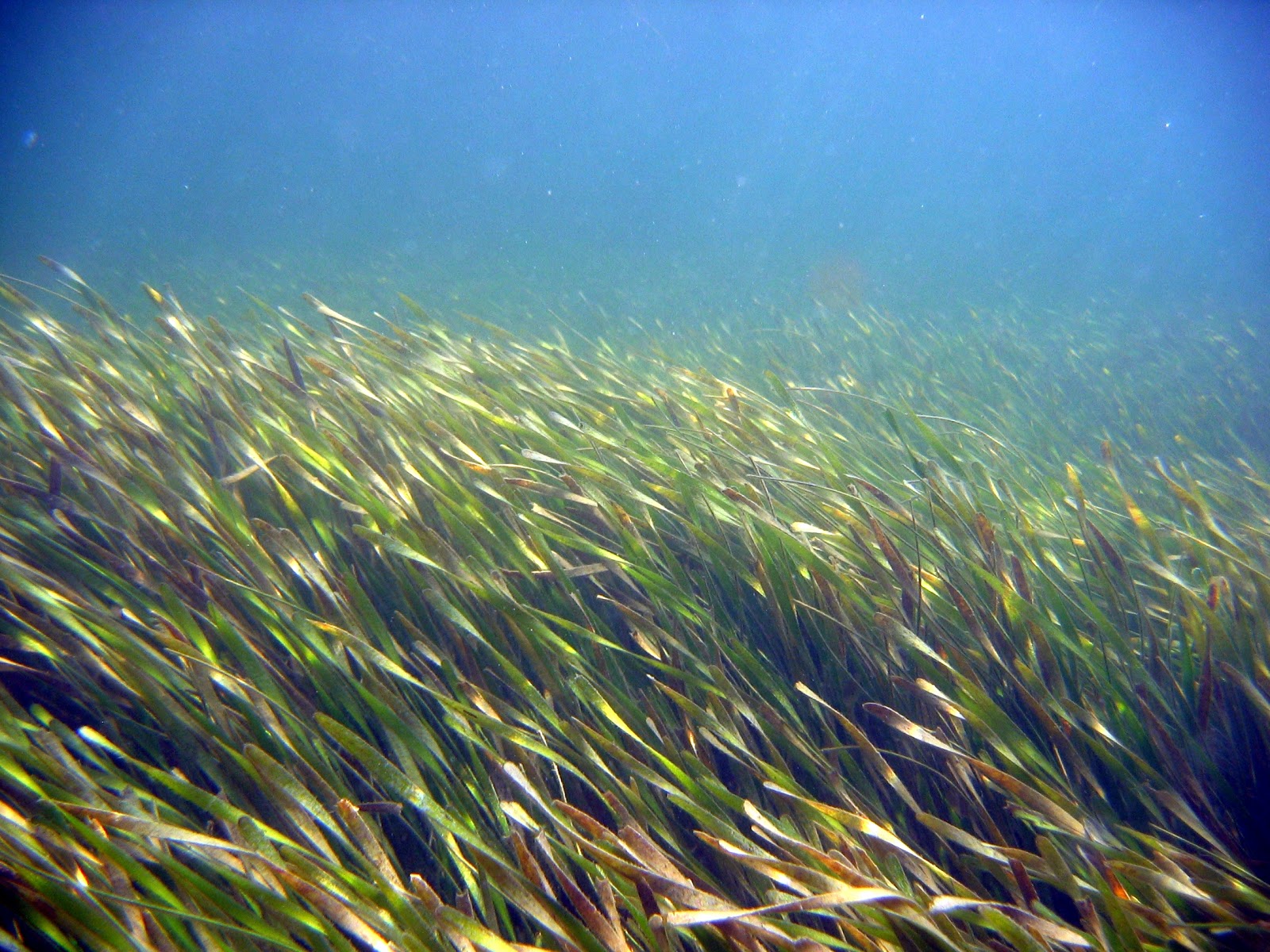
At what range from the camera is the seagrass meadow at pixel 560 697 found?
3.14 ft

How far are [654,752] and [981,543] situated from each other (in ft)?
4.16

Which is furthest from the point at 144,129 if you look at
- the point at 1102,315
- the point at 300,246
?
the point at 1102,315

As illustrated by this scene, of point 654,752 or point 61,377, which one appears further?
point 61,377

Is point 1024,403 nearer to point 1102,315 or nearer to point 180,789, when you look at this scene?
point 180,789

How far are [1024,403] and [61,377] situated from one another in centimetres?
868

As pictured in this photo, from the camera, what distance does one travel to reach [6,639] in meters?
1.30

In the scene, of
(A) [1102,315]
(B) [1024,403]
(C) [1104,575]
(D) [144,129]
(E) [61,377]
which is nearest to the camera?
→ (C) [1104,575]

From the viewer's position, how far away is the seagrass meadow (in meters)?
0.96

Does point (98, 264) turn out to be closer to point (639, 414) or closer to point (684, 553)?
point (639, 414)

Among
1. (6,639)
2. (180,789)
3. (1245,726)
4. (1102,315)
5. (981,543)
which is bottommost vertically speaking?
(6,639)

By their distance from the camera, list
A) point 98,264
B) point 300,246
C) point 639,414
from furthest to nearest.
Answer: point 300,246
point 98,264
point 639,414

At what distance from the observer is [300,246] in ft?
75.9

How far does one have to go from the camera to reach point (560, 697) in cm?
142

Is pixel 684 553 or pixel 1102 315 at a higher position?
pixel 1102 315
